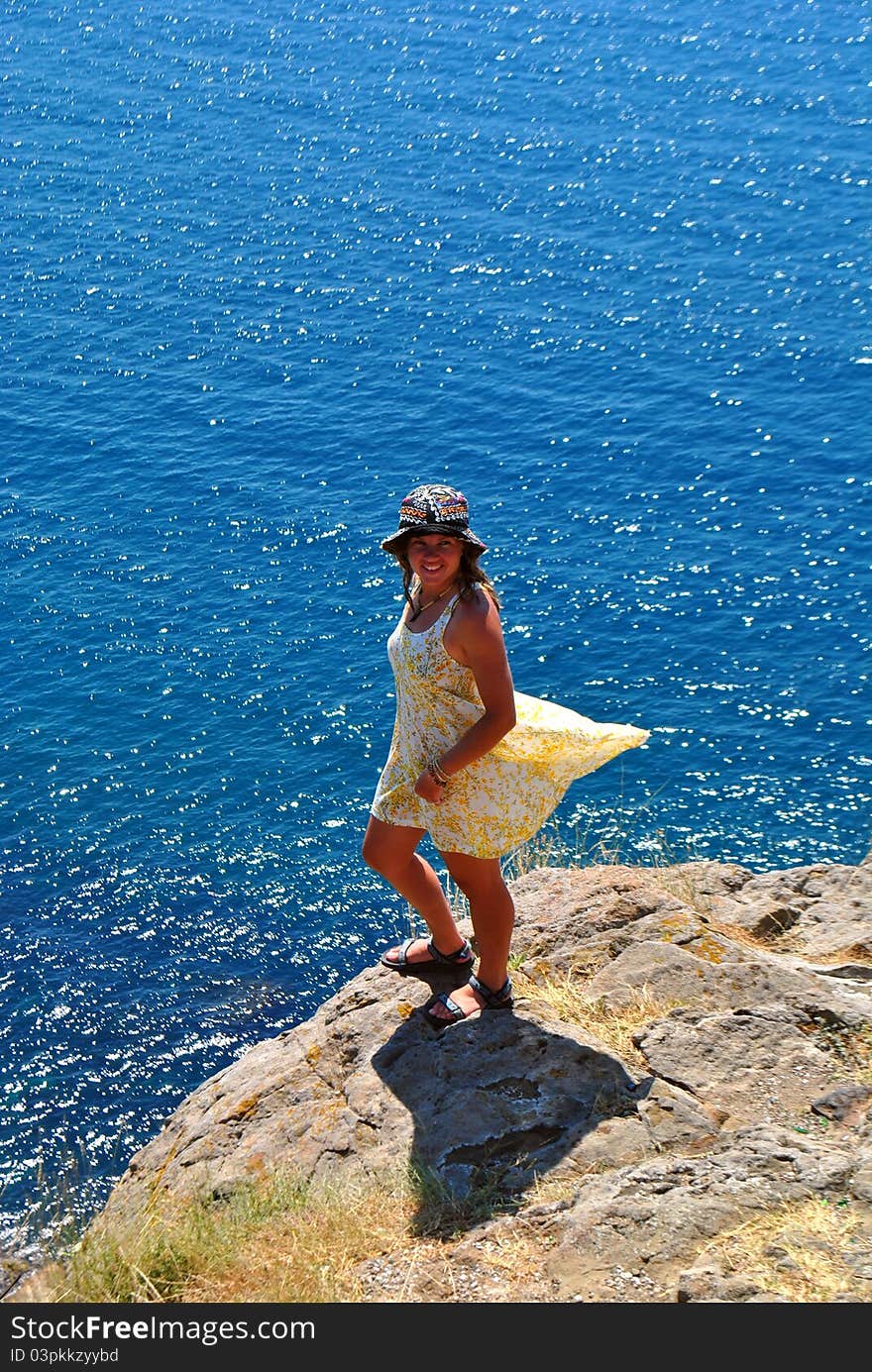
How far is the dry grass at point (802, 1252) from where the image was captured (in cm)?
547

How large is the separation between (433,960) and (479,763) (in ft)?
4.69

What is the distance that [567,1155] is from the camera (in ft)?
22.6

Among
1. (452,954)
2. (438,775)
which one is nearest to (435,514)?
(438,775)

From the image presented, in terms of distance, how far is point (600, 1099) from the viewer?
7.22 meters

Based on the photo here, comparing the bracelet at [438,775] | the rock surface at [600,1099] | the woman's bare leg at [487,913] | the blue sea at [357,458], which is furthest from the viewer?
the blue sea at [357,458]

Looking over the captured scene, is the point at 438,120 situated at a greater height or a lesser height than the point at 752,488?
greater

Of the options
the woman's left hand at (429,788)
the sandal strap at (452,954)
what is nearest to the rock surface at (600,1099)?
the sandal strap at (452,954)

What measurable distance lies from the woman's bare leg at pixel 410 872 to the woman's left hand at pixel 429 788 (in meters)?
0.26

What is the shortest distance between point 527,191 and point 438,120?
6.85 meters

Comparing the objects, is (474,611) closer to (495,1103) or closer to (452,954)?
(452,954)

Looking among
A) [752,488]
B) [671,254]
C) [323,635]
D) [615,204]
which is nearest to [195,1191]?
[323,635]

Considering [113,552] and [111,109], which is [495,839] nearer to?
[113,552]

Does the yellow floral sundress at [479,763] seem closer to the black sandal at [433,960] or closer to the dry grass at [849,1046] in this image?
the black sandal at [433,960]
